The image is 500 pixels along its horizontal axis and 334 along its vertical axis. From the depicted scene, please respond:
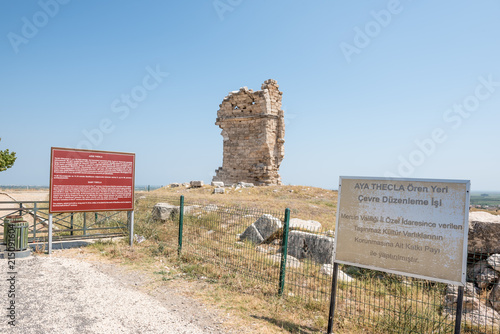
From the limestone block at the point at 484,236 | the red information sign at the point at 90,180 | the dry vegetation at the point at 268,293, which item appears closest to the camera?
the dry vegetation at the point at 268,293

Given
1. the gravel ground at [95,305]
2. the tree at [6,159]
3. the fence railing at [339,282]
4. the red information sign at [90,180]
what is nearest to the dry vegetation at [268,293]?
the fence railing at [339,282]

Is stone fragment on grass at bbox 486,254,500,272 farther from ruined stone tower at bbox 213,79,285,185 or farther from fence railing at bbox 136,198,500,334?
ruined stone tower at bbox 213,79,285,185

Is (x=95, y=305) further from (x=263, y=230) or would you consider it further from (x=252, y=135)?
(x=252, y=135)

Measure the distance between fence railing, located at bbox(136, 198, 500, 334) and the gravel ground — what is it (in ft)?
4.48

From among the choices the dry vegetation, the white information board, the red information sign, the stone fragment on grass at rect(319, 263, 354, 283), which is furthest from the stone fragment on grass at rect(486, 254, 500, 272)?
the red information sign

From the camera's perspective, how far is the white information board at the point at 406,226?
3.54 meters

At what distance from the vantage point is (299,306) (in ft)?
16.6

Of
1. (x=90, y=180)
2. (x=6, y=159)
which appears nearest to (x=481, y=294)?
(x=90, y=180)

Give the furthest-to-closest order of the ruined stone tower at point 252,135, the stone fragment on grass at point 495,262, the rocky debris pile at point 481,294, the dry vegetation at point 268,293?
the ruined stone tower at point 252,135
the stone fragment on grass at point 495,262
the rocky debris pile at point 481,294
the dry vegetation at point 268,293

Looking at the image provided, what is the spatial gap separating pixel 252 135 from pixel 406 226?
69.4 ft

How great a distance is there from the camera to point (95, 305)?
4805 millimetres

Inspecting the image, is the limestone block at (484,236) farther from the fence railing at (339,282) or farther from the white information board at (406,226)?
the white information board at (406,226)

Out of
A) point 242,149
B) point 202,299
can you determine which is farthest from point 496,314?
point 242,149

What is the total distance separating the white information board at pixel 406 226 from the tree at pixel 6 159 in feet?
107
